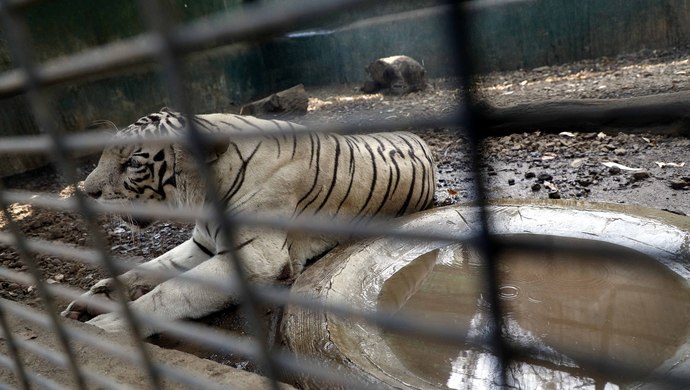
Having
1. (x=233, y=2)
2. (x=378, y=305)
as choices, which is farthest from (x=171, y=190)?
(x=233, y=2)

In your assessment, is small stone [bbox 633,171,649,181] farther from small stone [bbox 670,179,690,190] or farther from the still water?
the still water

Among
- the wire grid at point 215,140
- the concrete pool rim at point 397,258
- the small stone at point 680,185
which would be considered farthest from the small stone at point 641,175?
the wire grid at point 215,140

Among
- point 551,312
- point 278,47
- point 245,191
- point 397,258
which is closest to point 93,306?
point 245,191

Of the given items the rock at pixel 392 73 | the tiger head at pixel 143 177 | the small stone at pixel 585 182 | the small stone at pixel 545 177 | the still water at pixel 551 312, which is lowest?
the still water at pixel 551 312

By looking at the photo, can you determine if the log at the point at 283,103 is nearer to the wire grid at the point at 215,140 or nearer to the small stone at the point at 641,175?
the small stone at the point at 641,175

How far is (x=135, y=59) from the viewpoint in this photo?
430 millimetres

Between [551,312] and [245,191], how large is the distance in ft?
3.94

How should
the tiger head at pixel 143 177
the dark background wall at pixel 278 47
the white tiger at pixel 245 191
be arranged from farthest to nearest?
the dark background wall at pixel 278 47 < the tiger head at pixel 143 177 < the white tiger at pixel 245 191

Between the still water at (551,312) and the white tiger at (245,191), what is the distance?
0.55m

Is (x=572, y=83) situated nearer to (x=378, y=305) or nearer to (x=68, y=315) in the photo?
(x=378, y=305)

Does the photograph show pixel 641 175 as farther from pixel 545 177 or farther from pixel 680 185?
pixel 545 177

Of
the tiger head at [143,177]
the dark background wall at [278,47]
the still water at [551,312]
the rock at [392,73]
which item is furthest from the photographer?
the rock at [392,73]

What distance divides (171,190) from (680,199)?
228cm

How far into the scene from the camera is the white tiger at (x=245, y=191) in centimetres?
194
